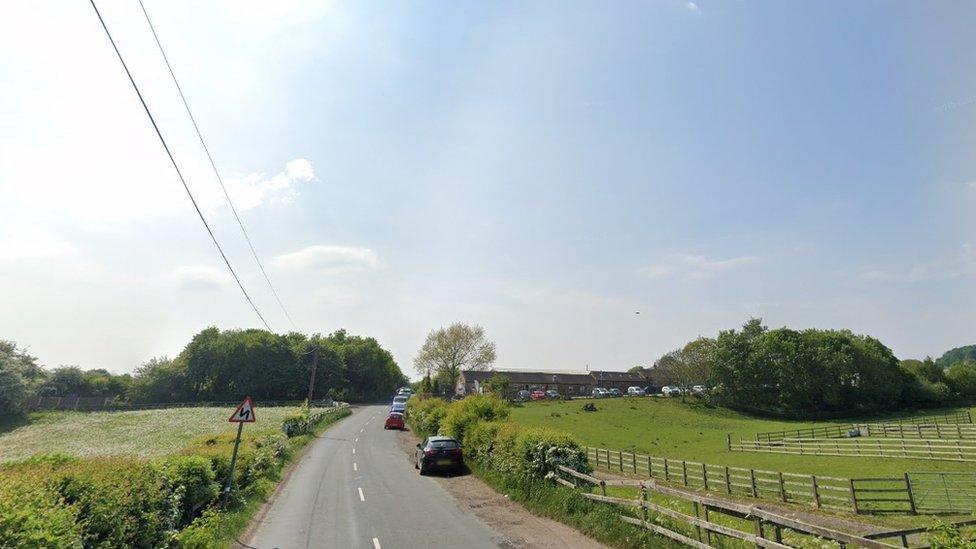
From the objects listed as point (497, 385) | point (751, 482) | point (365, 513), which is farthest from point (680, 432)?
point (365, 513)

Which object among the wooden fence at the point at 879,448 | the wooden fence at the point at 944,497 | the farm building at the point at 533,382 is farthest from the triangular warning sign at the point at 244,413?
the farm building at the point at 533,382

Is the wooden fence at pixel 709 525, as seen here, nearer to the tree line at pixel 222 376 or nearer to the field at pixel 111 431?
the field at pixel 111 431

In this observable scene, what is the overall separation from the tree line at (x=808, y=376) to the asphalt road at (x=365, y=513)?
7044 centimetres

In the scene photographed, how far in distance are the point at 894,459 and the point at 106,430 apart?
69452 mm

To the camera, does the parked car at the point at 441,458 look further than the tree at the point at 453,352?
No

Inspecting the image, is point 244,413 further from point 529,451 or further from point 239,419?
point 529,451

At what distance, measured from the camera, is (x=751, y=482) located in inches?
723

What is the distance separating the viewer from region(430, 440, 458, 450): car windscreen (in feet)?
67.8

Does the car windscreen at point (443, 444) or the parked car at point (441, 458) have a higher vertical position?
the car windscreen at point (443, 444)

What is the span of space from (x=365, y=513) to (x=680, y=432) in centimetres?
4277

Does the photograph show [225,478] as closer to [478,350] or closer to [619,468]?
[619,468]

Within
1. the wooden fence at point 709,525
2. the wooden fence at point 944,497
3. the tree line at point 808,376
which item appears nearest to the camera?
the wooden fence at point 709,525

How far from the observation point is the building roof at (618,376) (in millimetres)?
116481

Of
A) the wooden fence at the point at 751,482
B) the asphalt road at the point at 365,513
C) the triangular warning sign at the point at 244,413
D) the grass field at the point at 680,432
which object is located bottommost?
the grass field at the point at 680,432
